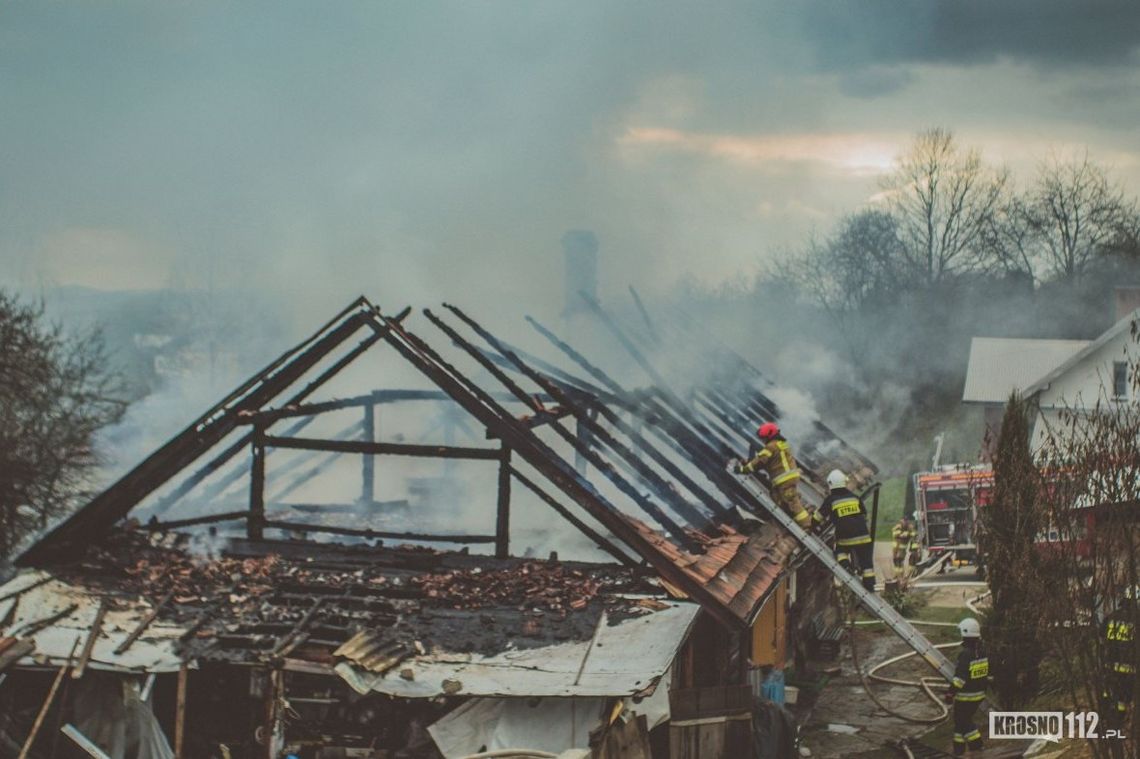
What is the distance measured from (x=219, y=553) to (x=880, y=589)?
15561 mm

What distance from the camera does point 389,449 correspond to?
38.5ft

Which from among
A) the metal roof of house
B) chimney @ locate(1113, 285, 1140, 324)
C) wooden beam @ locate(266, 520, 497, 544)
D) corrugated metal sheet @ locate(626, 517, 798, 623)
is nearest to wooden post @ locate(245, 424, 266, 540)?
wooden beam @ locate(266, 520, 497, 544)

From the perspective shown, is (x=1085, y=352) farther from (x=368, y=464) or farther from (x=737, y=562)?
(x=737, y=562)

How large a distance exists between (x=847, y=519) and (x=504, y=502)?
4000mm

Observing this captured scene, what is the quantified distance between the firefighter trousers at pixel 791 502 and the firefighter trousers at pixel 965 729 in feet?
8.19

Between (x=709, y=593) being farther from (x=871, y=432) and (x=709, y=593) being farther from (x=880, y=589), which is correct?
(x=871, y=432)

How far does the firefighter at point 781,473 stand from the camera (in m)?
12.9

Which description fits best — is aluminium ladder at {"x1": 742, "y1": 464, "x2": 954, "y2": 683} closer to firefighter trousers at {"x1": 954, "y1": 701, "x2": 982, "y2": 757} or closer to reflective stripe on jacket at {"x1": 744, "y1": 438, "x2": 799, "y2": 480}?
reflective stripe on jacket at {"x1": 744, "y1": 438, "x2": 799, "y2": 480}

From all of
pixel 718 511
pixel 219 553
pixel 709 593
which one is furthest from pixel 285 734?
pixel 718 511

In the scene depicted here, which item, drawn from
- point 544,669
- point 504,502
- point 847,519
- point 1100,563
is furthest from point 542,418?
point 1100,563

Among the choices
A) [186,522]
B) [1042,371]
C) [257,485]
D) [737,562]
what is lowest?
[737,562]

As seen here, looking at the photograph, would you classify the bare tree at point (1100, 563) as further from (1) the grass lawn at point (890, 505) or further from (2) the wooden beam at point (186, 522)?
(1) the grass lawn at point (890, 505)

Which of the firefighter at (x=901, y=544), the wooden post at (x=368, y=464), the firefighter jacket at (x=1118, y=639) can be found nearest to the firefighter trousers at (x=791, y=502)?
the firefighter jacket at (x=1118, y=639)

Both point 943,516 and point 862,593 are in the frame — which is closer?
point 862,593
